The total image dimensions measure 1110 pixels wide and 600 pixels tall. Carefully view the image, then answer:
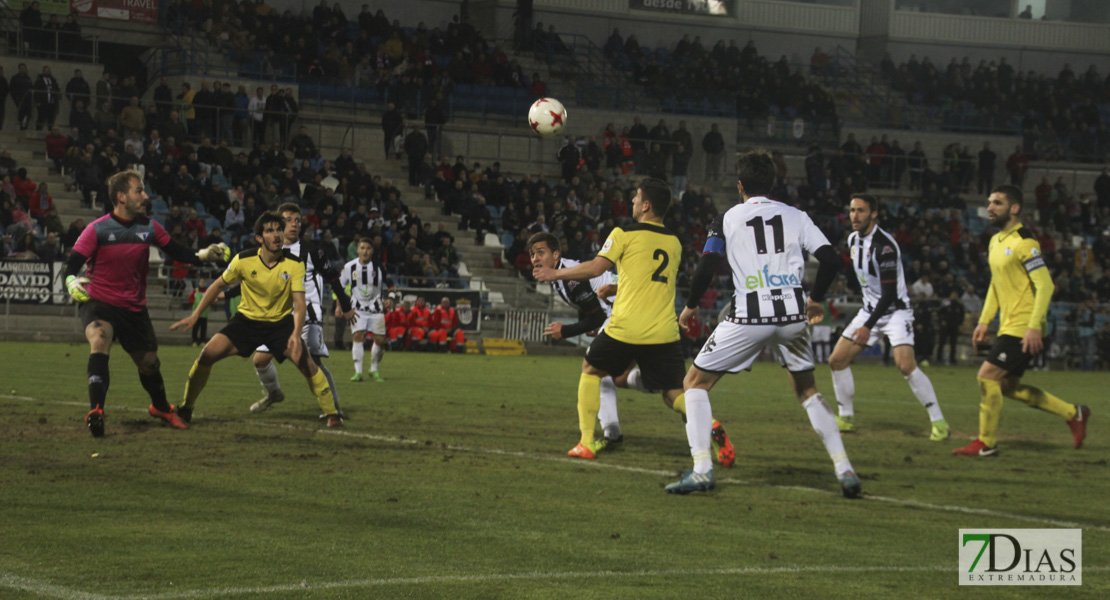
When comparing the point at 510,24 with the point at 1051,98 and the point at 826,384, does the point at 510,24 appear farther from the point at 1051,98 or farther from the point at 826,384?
the point at 826,384

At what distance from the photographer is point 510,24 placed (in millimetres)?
41875

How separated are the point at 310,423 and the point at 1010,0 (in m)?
45.1

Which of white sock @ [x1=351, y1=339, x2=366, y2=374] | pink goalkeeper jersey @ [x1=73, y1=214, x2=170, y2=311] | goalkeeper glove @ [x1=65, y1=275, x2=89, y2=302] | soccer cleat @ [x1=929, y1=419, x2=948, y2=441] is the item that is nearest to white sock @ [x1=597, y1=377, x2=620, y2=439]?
soccer cleat @ [x1=929, y1=419, x2=948, y2=441]

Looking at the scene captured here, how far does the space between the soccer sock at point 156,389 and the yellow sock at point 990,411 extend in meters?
7.67

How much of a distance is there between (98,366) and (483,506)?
4.48 m

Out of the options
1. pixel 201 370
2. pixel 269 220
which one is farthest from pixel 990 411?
pixel 201 370

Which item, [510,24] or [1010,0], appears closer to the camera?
[510,24]

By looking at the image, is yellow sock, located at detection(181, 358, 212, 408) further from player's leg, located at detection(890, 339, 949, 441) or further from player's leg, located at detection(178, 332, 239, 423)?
player's leg, located at detection(890, 339, 949, 441)

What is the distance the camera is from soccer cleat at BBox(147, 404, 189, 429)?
35.7ft

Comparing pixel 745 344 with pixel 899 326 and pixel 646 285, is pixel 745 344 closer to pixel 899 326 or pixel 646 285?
pixel 646 285

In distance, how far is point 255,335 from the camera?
37.0 ft

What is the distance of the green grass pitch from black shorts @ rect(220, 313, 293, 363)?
0.75 metres

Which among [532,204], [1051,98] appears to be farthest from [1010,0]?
[532,204]

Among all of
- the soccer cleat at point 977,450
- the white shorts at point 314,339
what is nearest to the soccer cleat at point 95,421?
the white shorts at point 314,339
